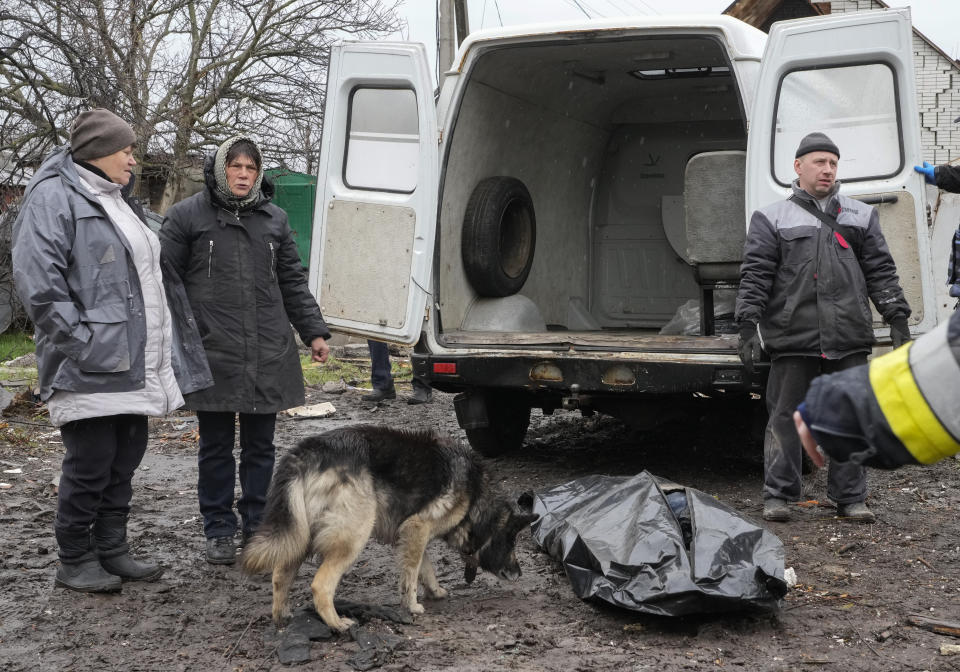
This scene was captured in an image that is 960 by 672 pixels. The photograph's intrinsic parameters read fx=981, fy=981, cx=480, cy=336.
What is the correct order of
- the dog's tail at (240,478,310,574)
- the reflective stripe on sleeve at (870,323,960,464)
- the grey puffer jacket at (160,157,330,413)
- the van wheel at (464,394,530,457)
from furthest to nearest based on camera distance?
the van wheel at (464,394,530,457)
the grey puffer jacket at (160,157,330,413)
the dog's tail at (240,478,310,574)
the reflective stripe on sleeve at (870,323,960,464)

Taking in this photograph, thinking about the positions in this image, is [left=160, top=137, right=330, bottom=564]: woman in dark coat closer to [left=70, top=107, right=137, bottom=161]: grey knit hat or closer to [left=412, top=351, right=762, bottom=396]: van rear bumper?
[left=70, top=107, right=137, bottom=161]: grey knit hat

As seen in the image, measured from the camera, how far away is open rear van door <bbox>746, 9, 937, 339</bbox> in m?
4.68

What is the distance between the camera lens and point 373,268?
5520mm

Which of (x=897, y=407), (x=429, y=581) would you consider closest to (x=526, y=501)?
(x=429, y=581)

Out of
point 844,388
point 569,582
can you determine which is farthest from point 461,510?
point 844,388

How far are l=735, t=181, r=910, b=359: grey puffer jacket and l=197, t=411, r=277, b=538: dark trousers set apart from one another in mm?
2362

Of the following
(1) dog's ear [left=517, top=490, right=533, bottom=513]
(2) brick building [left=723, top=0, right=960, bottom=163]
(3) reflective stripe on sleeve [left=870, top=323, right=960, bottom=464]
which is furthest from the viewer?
(2) brick building [left=723, top=0, right=960, bottom=163]

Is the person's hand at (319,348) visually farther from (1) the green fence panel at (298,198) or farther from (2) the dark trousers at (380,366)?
(1) the green fence panel at (298,198)

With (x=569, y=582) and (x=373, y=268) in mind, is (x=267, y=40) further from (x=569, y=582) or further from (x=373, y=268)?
(x=569, y=582)

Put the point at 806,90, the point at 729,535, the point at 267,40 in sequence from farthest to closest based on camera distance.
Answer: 1. the point at 267,40
2. the point at 806,90
3. the point at 729,535

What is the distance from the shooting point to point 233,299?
4.30 meters

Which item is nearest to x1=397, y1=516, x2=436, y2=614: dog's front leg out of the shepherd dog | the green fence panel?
the shepherd dog

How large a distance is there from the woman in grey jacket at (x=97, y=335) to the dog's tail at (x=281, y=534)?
Result: 2.42ft

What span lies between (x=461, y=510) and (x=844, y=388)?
7.71ft
